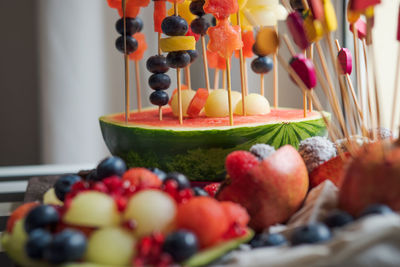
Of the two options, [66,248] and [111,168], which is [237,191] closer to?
[111,168]

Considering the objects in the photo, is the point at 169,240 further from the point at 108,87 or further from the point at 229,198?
the point at 108,87

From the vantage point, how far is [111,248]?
0.64 m

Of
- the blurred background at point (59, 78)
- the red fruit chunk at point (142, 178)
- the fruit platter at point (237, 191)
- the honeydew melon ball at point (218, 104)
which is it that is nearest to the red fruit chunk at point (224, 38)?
the fruit platter at point (237, 191)

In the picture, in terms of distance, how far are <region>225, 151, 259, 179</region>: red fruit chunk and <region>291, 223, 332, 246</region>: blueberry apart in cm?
17

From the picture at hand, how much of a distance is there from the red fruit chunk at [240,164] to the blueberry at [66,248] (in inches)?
12.0

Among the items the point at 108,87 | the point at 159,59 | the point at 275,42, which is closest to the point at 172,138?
the point at 159,59

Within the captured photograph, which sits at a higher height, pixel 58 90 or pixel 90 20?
pixel 90 20

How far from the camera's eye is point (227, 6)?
3.75 ft

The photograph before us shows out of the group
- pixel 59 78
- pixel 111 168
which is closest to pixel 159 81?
pixel 111 168

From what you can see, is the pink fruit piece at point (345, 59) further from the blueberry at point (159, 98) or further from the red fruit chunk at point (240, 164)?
the blueberry at point (159, 98)

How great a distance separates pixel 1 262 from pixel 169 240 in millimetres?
489

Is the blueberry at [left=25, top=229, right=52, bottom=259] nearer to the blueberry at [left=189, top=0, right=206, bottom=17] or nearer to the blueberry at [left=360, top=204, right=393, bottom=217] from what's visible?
the blueberry at [left=360, top=204, right=393, bottom=217]

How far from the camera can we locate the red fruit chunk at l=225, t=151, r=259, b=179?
84 centimetres

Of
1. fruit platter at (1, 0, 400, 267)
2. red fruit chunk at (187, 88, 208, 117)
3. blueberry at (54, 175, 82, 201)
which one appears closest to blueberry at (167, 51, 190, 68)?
fruit platter at (1, 0, 400, 267)
